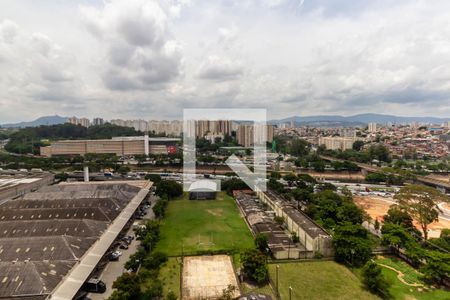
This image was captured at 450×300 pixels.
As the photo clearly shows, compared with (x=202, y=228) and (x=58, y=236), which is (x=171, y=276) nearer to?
(x=58, y=236)

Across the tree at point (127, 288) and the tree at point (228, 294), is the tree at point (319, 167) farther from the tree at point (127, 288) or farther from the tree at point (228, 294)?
the tree at point (127, 288)

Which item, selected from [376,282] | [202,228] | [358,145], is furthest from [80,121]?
[376,282]

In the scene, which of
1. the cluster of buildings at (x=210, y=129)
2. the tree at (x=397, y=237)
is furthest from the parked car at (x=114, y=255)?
the cluster of buildings at (x=210, y=129)

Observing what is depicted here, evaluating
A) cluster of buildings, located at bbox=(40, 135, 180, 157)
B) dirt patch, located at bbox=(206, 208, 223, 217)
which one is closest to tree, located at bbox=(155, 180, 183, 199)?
dirt patch, located at bbox=(206, 208, 223, 217)

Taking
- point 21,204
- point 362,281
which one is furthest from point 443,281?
point 21,204

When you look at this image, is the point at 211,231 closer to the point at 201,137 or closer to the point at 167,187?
the point at 167,187

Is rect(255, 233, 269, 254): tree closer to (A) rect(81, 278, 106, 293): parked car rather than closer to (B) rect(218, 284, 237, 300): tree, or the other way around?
(B) rect(218, 284, 237, 300): tree
